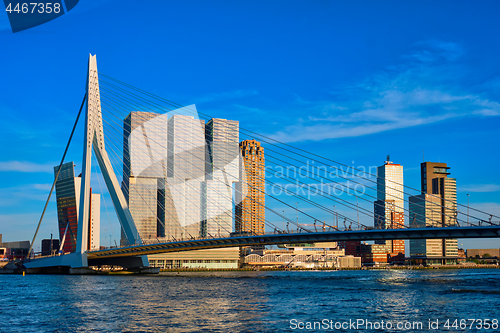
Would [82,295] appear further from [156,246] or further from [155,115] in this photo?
[155,115]

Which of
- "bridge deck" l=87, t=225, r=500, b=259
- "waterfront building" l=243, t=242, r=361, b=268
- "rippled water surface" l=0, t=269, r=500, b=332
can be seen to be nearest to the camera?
"rippled water surface" l=0, t=269, r=500, b=332

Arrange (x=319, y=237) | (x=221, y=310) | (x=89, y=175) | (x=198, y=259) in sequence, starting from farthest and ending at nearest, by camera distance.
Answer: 1. (x=198, y=259)
2. (x=89, y=175)
3. (x=319, y=237)
4. (x=221, y=310)

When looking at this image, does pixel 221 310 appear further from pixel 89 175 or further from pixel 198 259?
pixel 198 259

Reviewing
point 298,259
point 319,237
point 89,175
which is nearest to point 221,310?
point 319,237

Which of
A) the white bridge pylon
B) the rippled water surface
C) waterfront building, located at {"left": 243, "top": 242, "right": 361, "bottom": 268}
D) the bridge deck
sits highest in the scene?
the white bridge pylon

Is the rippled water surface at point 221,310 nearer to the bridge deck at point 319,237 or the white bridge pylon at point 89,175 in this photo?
the bridge deck at point 319,237

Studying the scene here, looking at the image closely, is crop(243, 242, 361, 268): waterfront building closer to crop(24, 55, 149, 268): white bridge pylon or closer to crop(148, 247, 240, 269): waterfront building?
crop(148, 247, 240, 269): waterfront building

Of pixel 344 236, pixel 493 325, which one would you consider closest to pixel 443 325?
pixel 493 325

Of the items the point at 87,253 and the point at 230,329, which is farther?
the point at 87,253

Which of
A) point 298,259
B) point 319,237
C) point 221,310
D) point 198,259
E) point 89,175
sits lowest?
point 298,259

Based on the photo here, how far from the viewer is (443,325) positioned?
26.4 m

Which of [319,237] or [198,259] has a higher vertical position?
[319,237]

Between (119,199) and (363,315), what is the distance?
49.3m

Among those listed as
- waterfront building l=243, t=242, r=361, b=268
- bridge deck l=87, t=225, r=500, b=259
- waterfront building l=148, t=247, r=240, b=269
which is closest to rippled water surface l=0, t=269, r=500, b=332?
bridge deck l=87, t=225, r=500, b=259
